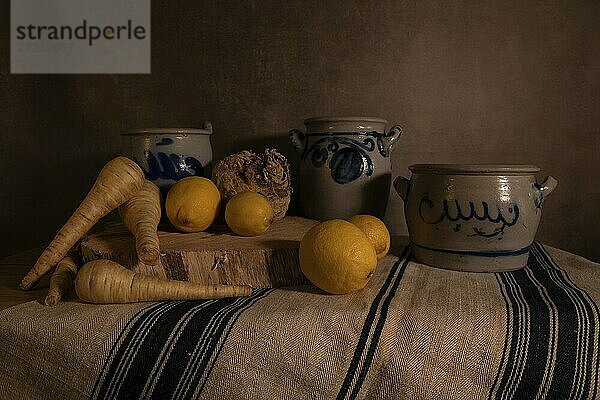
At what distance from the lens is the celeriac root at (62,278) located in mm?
687

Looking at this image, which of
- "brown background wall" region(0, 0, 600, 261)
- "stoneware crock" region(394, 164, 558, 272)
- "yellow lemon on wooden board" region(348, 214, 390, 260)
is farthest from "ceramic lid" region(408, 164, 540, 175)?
"brown background wall" region(0, 0, 600, 261)

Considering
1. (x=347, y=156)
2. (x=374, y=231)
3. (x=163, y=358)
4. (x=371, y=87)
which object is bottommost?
(x=163, y=358)

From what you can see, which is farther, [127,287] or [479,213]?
[479,213]

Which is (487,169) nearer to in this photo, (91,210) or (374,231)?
(374,231)

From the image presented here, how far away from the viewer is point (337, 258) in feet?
2.19

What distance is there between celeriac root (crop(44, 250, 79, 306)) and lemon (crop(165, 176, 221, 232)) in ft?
0.49

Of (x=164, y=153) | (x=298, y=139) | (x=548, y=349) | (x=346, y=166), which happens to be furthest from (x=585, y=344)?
(x=164, y=153)

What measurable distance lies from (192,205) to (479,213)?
1.35ft

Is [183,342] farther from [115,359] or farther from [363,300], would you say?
[363,300]

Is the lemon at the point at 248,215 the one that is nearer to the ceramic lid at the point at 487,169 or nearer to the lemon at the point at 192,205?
the lemon at the point at 192,205

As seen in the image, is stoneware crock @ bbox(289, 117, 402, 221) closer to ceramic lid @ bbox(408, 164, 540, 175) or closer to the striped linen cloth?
ceramic lid @ bbox(408, 164, 540, 175)

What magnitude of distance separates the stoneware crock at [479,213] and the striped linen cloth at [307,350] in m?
0.13

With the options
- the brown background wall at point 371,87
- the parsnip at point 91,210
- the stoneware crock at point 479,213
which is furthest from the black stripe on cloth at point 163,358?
the brown background wall at point 371,87

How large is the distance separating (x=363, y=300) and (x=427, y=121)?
0.56 metres
